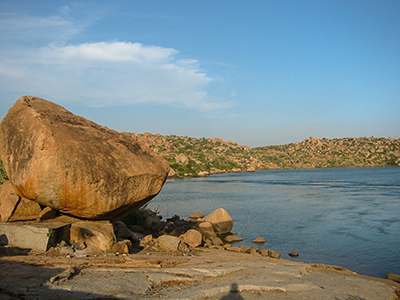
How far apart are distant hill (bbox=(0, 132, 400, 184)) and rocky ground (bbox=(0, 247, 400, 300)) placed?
63529 mm

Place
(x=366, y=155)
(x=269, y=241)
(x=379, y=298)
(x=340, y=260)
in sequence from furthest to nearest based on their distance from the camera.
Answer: (x=366, y=155), (x=269, y=241), (x=340, y=260), (x=379, y=298)

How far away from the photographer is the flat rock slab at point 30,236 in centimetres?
818

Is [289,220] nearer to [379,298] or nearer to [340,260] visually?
[340,260]

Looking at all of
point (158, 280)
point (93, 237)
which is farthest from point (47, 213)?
point (158, 280)

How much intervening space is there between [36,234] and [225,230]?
39.3ft

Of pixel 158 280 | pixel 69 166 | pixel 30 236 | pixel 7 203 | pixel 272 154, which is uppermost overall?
pixel 272 154

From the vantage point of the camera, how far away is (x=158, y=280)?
22.9 ft

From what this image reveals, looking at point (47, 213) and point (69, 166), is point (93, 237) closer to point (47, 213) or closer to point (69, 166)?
point (47, 213)

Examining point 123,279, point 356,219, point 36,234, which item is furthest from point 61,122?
point 356,219

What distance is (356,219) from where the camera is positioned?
22.3 m

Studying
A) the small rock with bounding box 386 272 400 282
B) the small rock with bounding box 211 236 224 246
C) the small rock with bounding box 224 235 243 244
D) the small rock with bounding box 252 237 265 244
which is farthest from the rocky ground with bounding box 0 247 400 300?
the small rock with bounding box 224 235 243 244

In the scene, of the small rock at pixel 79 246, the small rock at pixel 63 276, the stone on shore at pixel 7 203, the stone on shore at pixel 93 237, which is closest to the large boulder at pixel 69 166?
the stone on shore at pixel 93 237

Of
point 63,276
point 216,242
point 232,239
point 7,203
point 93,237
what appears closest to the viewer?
point 63,276

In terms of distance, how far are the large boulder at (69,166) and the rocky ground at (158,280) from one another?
4.43 ft
